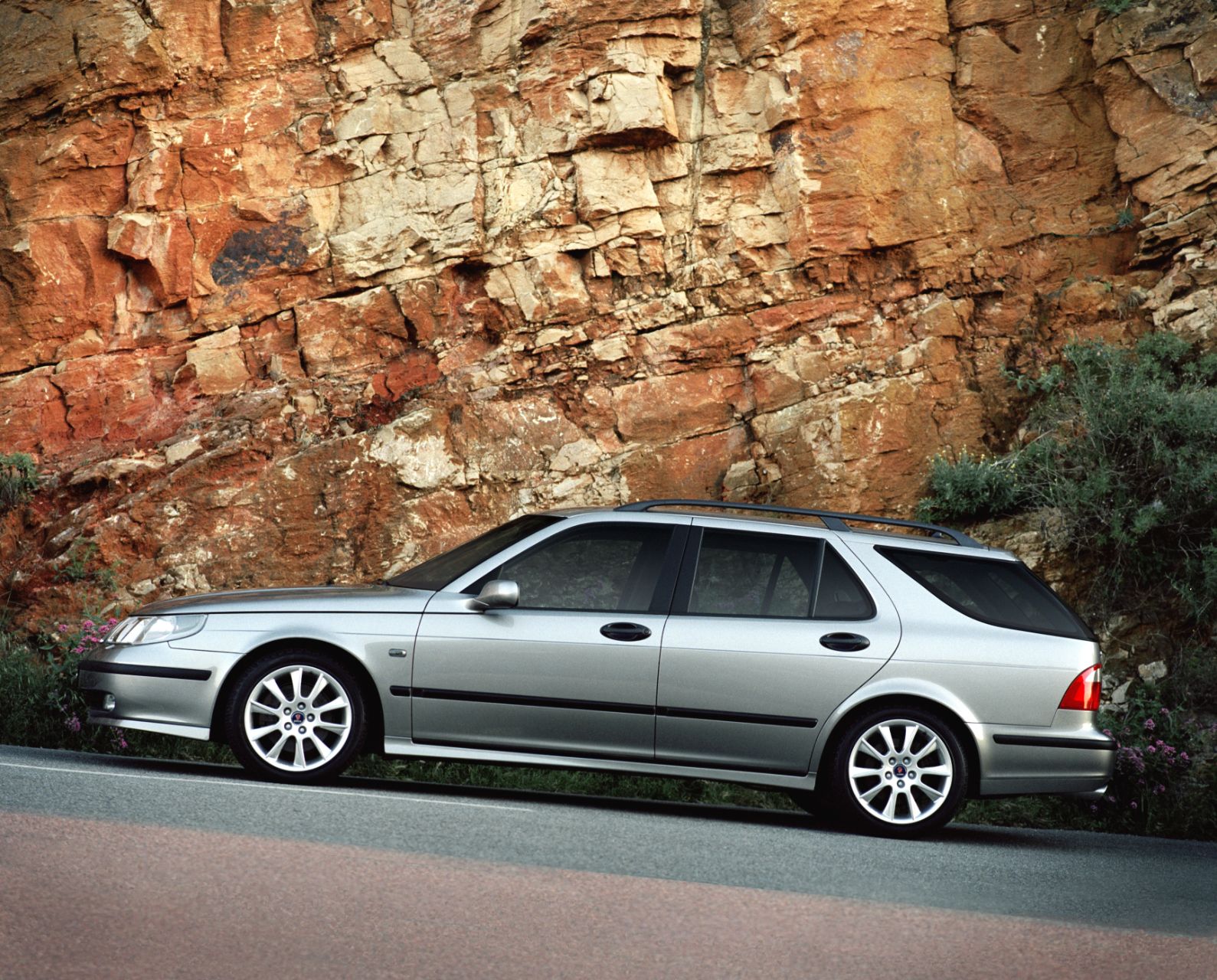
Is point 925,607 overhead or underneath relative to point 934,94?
underneath

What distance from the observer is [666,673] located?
7156 millimetres

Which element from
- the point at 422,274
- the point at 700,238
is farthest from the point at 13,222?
the point at 700,238

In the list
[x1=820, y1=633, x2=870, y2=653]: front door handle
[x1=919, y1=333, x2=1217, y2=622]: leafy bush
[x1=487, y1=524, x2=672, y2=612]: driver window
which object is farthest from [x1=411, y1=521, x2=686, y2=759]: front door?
[x1=919, y1=333, x2=1217, y2=622]: leafy bush

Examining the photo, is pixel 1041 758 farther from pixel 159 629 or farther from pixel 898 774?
pixel 159 629

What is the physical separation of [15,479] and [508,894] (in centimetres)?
1102

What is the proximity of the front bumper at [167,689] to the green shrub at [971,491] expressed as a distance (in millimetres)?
8163

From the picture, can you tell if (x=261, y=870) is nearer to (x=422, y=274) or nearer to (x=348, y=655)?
(x=348, y=655)

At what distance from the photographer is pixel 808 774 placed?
723cm

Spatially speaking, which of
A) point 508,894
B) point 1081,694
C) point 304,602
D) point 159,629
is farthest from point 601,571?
point 508,894

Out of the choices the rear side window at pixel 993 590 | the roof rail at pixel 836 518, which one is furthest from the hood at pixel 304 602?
the rear side window at pixel 993 590

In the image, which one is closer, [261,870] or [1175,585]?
[261,870]

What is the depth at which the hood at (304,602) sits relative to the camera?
281 inches

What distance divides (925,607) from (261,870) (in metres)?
3.97

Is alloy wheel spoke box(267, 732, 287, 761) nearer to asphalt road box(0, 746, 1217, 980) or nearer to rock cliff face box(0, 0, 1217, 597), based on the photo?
asphalt road box(0, 746, 1217, 980)
